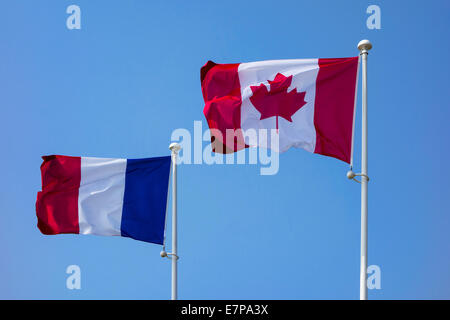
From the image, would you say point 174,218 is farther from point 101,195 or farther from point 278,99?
point 278,99

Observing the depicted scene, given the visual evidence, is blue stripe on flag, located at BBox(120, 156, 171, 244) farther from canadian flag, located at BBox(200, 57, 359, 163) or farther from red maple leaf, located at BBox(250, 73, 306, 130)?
red maple leaf, located at BBox(250, 73, 306, 130)

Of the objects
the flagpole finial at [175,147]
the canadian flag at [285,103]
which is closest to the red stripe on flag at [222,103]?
the canadian flag at [285,103]

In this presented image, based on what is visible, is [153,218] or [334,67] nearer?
[334,67]

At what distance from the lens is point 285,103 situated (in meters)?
12.8

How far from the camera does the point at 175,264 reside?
594 inches

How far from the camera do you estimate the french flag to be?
15.9 m

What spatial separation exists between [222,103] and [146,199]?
4411mm

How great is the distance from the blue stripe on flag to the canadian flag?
3.44 metres

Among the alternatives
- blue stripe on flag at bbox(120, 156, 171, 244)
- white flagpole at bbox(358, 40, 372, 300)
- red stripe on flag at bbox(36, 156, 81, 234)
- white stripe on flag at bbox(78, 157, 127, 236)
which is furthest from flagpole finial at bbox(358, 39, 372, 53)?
red stripe on flag at bbox(36, 156, 81, 234)

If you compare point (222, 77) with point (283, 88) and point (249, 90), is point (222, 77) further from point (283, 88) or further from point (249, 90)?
point (283, 88)

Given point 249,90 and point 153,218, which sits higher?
point 249,90

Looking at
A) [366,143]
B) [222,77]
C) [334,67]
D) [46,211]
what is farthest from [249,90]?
[46,211]

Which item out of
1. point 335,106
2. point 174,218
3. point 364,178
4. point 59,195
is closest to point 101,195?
point 59,195
